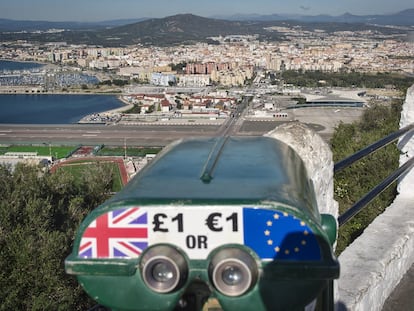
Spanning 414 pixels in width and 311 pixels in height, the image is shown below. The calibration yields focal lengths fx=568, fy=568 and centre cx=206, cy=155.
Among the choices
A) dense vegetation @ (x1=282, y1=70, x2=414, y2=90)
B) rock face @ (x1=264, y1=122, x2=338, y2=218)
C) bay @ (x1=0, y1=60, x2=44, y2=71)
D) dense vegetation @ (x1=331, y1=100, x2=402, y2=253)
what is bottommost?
bay @ (x1=0, y1=60, x2=44, y2=71)

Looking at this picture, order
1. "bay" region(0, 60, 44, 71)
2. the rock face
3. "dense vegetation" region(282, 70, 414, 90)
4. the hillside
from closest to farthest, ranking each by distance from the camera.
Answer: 1. the rock face
2. "dense vegetation" region(282, 70, 414, 90)
3. "bay" region(0, 60, 44, 71)
4. the hillside

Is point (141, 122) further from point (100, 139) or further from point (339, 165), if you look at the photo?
point (339, 165)

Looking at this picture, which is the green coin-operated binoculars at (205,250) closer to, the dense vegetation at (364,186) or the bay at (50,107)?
the dense vegetation at (364,186)

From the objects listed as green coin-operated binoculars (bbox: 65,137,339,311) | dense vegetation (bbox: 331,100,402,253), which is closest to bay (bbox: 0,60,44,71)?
dense vegetation (bbox: 331,100,402,253)

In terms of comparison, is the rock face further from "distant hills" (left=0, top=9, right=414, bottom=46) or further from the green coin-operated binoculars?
"distant hills" (left=0, top=9, right=414, bottom=46)

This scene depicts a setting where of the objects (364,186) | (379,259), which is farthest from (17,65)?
(379,259)

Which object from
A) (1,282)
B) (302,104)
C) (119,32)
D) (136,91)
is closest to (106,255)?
(1,282)

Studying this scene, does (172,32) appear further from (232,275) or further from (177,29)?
(232,275)

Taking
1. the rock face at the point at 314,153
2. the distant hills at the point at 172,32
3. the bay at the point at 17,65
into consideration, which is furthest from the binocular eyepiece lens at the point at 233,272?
the distant hills at the point at 172,32
